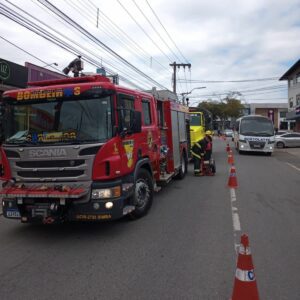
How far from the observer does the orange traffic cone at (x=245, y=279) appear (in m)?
3.78

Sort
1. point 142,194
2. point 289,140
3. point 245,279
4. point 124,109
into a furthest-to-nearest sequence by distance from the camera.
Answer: point 289,140 < point 142,194 < point 124,109 < point 245,279

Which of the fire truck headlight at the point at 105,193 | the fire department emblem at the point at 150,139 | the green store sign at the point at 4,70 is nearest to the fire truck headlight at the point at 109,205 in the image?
the fire truck headlight at the point at 105,193

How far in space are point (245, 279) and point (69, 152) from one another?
3.71 m

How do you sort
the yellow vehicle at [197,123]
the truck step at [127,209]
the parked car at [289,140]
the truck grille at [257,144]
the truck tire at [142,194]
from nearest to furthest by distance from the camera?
1. the truck step at [127,209]
2. the truck tire at [142,194]
3. the yellow vehicle at [197,123]
4. the truck grille at [257,144]
5. the parked car at [289,140]

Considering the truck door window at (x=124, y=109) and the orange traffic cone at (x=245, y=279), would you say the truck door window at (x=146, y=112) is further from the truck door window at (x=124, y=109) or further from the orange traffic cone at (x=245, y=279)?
the orange traffic cone at (x=245, y=279)

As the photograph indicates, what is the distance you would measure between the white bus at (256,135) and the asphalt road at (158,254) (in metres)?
16.4

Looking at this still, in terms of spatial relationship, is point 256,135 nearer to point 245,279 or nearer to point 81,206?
point 81,206

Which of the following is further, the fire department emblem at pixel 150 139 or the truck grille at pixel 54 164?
the fire department emblem at pixel 150 139

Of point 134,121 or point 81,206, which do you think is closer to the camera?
point 81,206

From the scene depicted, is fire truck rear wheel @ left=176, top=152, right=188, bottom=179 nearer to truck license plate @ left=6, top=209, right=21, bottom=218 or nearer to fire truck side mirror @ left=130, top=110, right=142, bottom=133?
fire truck side mirror @ left=130, top=110, right=142, bottom=133

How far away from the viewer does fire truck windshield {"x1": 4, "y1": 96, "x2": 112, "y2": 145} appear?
665 cm

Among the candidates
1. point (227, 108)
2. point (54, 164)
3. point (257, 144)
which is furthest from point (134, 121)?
point (227, 108)

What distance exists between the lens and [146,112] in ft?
29.7

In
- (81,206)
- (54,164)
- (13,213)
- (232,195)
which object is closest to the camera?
(81,206)
